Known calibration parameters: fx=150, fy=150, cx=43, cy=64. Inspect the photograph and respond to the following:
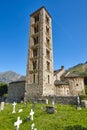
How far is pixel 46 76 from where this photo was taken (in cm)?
3925

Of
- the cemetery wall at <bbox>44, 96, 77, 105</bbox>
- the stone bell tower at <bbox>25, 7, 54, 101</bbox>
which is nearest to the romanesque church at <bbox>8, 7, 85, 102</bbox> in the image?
the stone bell tower at <bbox>25, 7, 54, 101</bbox>

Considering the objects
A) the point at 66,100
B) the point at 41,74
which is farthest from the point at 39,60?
the point at 66,100

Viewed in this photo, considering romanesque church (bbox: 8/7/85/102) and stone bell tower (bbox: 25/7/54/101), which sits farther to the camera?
romanesque church (bbox: 8/7/85/102)

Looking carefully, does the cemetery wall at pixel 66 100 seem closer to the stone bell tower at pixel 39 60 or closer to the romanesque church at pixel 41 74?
the romanesque church at pixel 41 74

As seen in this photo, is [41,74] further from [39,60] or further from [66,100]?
[66,100]

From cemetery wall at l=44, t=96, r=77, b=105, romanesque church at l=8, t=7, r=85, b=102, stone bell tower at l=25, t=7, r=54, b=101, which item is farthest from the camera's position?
romanesque church at l=8, t=7, r=85, b=102

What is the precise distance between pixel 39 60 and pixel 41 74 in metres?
4.20

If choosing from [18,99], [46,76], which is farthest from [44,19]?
[18,99]

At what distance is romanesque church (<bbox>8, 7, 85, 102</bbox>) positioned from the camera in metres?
38.6

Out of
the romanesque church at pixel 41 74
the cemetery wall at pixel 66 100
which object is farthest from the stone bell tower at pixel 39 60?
the cemetery wall at pixel 66 100

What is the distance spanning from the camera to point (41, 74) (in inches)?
1510

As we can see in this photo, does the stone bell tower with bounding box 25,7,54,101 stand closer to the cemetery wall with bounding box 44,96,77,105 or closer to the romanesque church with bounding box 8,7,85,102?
the romanesque church with bounding box 8,7,85,102

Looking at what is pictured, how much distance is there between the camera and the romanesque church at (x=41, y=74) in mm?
38625

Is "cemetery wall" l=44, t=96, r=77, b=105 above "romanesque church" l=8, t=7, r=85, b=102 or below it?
below
